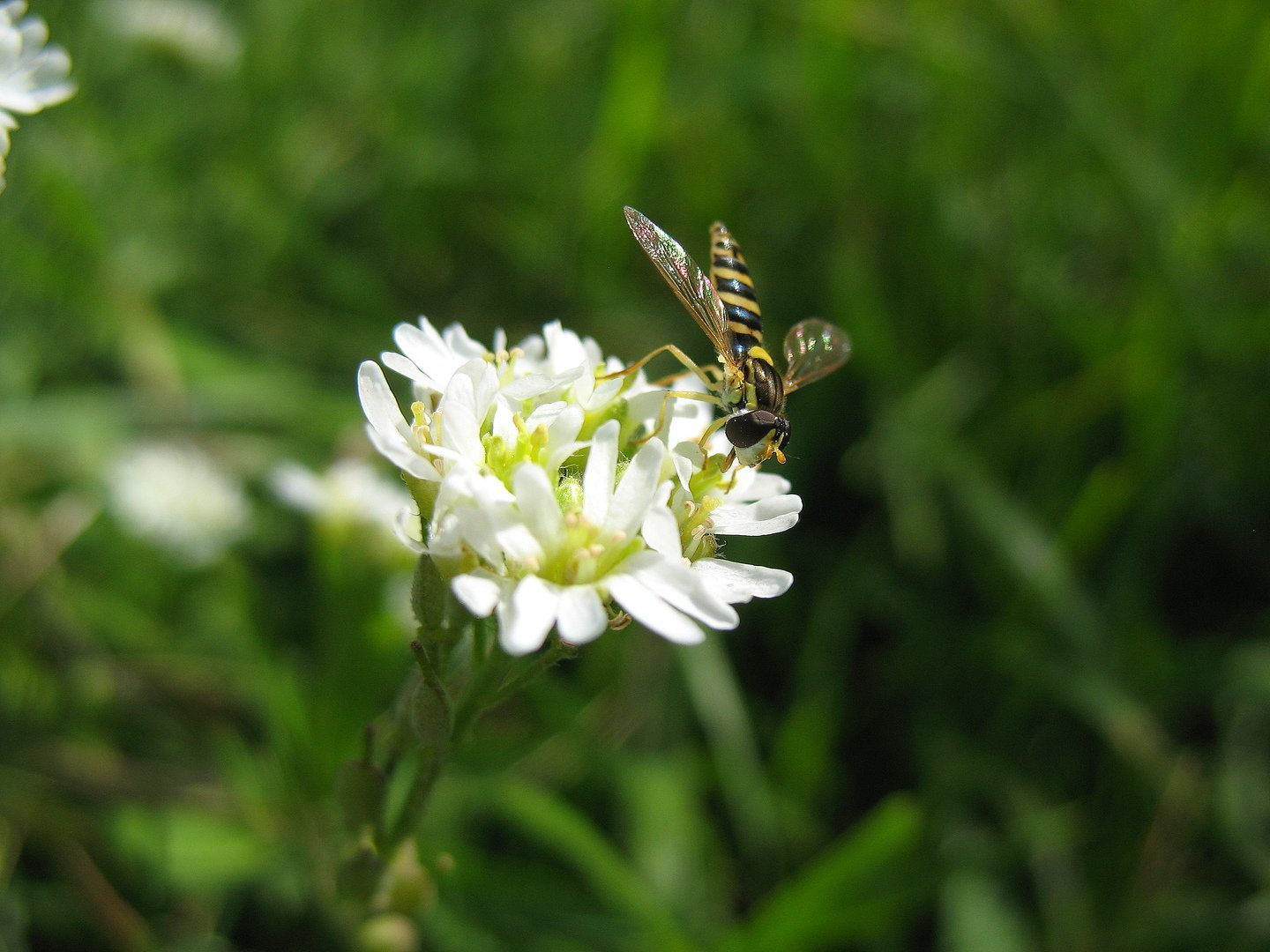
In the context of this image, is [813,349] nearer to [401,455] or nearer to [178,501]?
[401,455]

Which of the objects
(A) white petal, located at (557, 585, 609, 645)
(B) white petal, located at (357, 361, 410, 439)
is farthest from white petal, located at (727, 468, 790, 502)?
(B) white petal, located at (357, 361, 410, 439)

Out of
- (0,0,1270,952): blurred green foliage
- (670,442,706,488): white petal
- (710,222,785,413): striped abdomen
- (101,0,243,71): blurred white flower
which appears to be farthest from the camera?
(101,0,243,71): blurred white flower

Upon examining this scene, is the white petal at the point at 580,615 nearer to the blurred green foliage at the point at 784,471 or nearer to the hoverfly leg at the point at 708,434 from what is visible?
the hoverfly leg at the point at 708,434

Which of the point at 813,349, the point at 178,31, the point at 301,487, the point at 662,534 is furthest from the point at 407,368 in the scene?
the point at 178,31

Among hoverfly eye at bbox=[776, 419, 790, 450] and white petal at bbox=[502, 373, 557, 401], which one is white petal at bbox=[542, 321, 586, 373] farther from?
hoverfly eye at bbox=[776, 419, 790, 450]

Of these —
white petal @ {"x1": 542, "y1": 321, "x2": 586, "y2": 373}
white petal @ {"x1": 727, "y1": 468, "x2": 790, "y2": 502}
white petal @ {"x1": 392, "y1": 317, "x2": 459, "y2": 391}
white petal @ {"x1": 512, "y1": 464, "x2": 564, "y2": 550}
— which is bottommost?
white petal @ {"x1": 512, "y1": 464, "x2": 564, "y2": 550}

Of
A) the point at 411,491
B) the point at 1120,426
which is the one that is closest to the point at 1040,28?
the point at 1120,426
